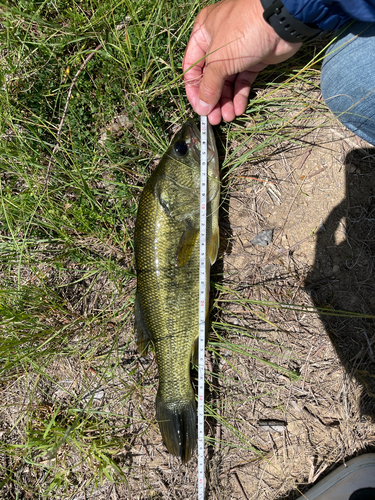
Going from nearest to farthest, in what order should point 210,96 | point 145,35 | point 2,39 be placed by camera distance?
point 210,96, point 145,35, point 2,39

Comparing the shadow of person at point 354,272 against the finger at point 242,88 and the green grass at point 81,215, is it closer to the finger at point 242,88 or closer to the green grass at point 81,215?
the green grass at point 81,215

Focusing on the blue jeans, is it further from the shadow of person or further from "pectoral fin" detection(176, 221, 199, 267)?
"pectoral fin" detection(176, 221, 199, 267)

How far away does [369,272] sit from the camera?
2.83 meters

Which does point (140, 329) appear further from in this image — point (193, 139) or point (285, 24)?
point (285, 24)

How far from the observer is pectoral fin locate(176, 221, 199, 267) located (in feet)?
8.16

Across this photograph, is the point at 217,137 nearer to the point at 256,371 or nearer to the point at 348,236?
the point at 348,236

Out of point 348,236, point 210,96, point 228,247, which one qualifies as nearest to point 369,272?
point 348,236

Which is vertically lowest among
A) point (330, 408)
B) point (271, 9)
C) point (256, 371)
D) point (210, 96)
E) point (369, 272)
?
point (330, 408)

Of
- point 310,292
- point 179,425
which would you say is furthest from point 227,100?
point 179,425

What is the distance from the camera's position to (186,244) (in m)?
2.50

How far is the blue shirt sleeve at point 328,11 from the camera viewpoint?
63.6 inches

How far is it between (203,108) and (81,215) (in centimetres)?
140

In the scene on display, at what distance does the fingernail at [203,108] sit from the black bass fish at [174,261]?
0.35 ft

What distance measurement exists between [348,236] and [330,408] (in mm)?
1545
